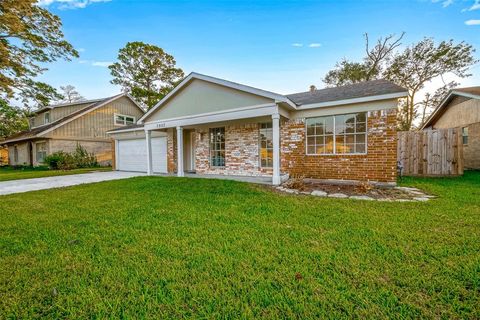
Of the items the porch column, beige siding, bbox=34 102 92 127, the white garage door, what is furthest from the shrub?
the porch column

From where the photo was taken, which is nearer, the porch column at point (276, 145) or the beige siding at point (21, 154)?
the porch column at point (276, 145)

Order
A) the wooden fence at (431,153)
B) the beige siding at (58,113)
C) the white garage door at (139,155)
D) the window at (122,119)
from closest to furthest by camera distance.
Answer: the wooden fence at (431,153), the white garage door at (139,155), the beige siding at (58,113), the window at (122,119)

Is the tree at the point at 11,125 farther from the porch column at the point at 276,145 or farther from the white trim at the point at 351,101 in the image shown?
the white trim at the point at 351,101

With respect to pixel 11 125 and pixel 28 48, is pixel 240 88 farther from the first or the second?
pixel 11 125

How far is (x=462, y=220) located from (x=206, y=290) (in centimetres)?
461

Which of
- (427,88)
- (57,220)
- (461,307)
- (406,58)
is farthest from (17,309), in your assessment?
(427,88)

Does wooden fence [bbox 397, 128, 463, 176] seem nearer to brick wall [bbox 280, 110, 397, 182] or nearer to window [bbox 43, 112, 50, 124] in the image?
brick wall [bbox 280, 110, 397, 182]

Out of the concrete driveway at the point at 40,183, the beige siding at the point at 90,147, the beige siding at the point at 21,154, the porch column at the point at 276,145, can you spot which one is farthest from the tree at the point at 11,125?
the porch column at the point at 276,145

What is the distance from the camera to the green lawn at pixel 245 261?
1.80 meters

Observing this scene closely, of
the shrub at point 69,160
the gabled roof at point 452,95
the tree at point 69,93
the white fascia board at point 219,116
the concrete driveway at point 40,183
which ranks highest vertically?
the tree at point 69,93

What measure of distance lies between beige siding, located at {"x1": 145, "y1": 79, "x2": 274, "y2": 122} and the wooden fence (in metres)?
6.91

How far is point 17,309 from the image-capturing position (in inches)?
70.6

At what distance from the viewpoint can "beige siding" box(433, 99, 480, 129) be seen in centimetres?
1085

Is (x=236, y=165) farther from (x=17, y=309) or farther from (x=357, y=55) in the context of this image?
(x=357, y=55)
